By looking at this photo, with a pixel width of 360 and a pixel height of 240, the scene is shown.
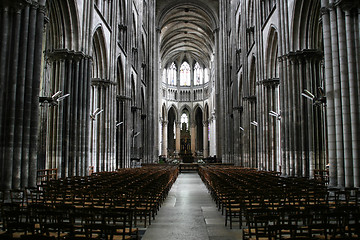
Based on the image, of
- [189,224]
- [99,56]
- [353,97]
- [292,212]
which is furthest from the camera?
[99,56]

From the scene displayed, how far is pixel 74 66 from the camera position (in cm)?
1831

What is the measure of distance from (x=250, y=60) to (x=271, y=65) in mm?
6072

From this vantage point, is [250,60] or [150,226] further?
[250,60]

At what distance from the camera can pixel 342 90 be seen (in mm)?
11945

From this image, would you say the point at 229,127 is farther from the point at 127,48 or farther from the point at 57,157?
the point at 57,157

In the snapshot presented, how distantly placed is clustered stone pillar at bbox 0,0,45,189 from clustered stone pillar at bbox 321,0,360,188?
448 inches

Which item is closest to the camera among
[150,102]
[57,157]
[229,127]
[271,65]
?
[57,157]

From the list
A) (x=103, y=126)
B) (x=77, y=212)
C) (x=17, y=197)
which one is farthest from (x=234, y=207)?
(x=103, y=126)

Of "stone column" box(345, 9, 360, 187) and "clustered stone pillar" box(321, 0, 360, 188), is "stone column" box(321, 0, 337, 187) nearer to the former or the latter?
"clustered stone pillar" box(321, 0, 360, 188)

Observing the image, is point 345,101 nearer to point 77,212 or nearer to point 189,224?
point 189,224

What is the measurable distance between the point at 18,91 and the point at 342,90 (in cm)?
1193

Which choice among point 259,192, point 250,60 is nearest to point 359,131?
point 259,192

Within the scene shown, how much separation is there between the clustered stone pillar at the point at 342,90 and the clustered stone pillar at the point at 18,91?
11.4m

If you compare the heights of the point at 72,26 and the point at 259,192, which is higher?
the point at 72,26
